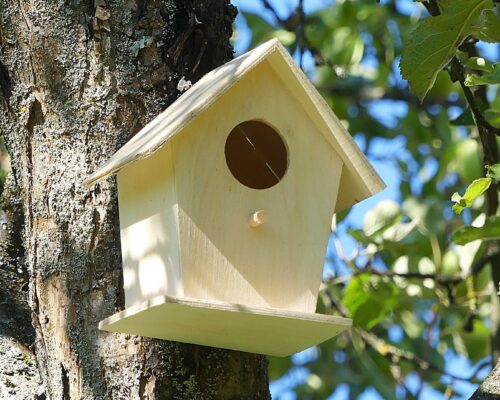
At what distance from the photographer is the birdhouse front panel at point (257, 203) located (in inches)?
70.4

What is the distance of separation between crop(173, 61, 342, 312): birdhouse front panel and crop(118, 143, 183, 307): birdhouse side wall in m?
0.03

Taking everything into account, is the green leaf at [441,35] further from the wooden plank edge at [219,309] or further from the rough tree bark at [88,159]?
the wooden plank edge at [219,309]

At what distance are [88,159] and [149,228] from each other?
211 mm

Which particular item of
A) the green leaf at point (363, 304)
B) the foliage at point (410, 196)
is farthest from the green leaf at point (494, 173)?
the green leaf at point (363, 304)

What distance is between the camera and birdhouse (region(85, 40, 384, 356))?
1746mm

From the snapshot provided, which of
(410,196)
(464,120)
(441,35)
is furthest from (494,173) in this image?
(410,196)

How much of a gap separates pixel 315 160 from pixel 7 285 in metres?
0.70

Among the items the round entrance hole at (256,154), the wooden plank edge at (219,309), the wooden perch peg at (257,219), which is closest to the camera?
the wooden plank edge at (219,309)

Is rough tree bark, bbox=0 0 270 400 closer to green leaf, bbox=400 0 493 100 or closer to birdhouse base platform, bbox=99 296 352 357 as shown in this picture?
birdhouse base platform, bbox=99 296 352 357

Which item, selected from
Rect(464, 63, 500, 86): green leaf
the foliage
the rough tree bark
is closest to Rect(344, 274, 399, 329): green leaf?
the foliage

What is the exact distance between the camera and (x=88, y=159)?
1946 mm

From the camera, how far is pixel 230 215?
183 centimetres

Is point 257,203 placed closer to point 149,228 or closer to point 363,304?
point 149,228

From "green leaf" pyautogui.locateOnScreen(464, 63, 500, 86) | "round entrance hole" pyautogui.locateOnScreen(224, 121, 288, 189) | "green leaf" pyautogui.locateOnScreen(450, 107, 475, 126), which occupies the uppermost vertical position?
"green leaf" pyautogui.locateOnScreen(450, 107, 475, 126)
